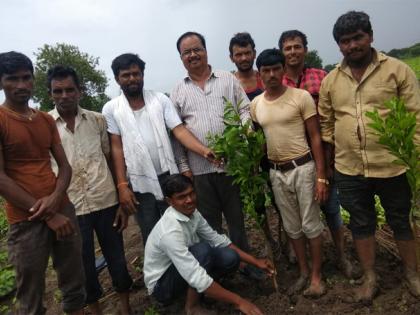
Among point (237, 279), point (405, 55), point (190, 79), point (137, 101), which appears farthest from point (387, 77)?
point (405, 55)

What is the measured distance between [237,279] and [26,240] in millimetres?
2264

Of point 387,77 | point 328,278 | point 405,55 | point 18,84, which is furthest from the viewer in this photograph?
point 405,55

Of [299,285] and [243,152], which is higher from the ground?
[243,152]

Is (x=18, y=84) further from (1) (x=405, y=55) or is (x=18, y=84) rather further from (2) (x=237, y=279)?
(1) (x=405, y=55)

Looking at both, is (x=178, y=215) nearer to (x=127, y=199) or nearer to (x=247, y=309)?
(x=127, y=199)

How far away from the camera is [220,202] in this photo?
12.7ft

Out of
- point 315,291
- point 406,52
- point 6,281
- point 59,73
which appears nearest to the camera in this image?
point 59,73

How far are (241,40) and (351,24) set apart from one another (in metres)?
1.47

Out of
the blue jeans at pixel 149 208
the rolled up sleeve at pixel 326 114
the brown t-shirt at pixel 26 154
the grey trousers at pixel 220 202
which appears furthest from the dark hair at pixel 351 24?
the brown t-shirt at pixel 26 154

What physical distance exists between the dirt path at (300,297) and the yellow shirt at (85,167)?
1.25m

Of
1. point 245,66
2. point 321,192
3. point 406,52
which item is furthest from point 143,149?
point 406,52

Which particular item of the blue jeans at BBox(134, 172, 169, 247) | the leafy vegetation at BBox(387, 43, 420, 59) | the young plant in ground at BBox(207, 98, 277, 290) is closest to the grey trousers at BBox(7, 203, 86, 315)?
the blue jeans at BBox(134, 172, 169, 247)

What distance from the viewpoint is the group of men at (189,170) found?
2.75 meters

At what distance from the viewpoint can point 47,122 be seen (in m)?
2.96
